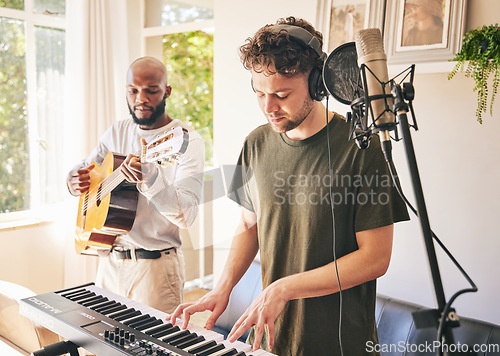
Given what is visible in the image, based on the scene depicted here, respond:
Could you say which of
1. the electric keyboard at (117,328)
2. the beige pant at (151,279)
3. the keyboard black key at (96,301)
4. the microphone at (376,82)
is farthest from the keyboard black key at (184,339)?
the beige pant at (151,279)

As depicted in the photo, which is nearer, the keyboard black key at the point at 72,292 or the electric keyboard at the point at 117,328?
the electric keyboard at the point at 117,328

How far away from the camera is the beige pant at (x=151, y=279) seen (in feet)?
6.94

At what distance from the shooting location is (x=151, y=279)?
6.93 ft

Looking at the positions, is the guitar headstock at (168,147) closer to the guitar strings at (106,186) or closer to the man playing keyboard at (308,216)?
the guitar strings at (106,186)

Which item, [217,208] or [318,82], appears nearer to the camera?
[318,82]

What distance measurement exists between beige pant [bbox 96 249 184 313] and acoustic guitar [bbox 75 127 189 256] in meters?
0.13

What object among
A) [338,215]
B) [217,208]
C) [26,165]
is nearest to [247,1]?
[217,208]

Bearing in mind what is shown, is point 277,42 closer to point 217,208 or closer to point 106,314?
point 106,314

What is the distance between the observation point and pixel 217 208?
352 cm

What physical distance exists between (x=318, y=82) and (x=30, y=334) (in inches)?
58.5

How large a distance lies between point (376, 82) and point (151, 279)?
5.34 feet

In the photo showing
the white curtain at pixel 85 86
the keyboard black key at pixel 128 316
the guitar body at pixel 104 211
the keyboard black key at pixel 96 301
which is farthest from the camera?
the white curtain at pixel 85 86

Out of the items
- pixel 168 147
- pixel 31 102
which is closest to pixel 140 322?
pixel 168 147

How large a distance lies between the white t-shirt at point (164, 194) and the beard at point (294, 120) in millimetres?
631
